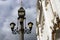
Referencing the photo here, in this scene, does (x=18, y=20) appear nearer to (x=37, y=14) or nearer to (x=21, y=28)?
(x=21, y=28)

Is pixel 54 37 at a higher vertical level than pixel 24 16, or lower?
lower

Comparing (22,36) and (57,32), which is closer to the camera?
Result: (22,36)

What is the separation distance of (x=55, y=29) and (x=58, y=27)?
25.3 inches

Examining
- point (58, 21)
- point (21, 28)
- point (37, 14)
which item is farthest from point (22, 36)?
point (37, 14)

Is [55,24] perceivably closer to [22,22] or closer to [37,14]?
[22,22]

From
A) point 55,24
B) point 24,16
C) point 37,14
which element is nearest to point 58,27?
point 55,24

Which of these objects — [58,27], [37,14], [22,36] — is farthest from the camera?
[37,14]

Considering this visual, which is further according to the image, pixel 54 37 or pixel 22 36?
pixel 54 37

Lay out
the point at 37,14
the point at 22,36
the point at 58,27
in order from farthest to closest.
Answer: the point at 37,14, the point at 58,27, the point at 22,36

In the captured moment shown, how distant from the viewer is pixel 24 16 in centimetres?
2194

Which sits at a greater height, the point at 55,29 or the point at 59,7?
the point at 59,7

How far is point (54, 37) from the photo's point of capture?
23.7 meters

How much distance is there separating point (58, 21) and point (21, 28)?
2416 mm

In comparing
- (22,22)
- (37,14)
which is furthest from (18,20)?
(37,14)
